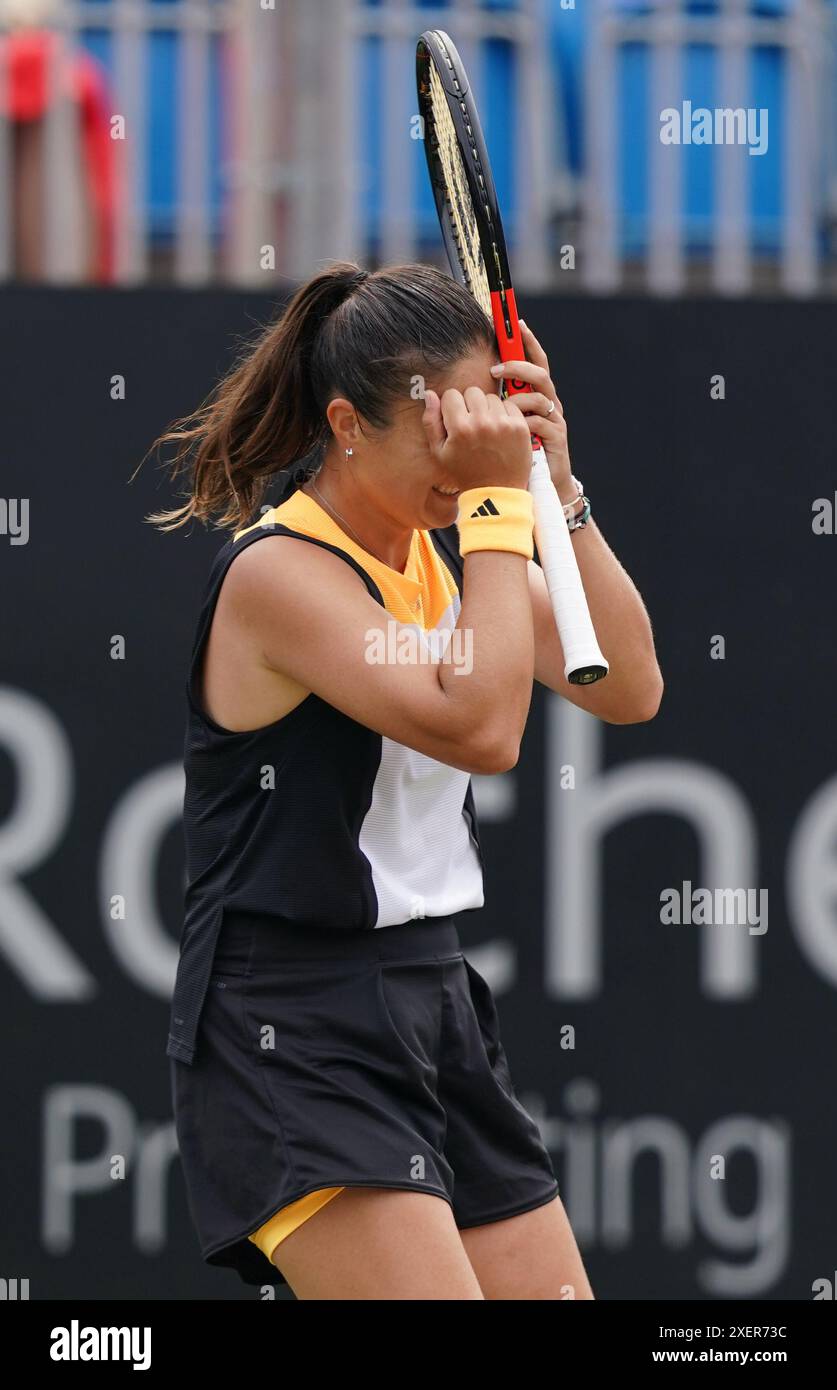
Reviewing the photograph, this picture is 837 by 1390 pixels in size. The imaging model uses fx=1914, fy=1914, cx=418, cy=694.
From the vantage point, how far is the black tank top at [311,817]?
219 cm

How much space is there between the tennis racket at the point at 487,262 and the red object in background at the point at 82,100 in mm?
1401

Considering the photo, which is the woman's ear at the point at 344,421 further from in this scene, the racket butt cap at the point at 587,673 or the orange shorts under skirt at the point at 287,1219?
the orange shorts under skirt at the point at 287,1219

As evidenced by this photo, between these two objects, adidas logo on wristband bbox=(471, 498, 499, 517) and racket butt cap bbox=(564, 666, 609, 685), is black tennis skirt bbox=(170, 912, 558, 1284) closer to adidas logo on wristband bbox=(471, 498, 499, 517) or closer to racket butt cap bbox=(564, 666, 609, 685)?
racket butt cap bbox=(564, 666, 609, 685)

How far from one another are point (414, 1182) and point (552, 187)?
244 centimetres

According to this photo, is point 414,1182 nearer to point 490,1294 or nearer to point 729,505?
point 490,1294

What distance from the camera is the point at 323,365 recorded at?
93.0 inches

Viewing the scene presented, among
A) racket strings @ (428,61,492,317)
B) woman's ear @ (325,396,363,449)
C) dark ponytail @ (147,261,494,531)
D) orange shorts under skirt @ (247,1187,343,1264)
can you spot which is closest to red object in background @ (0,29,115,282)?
racket strings @ (428,61,492,317)

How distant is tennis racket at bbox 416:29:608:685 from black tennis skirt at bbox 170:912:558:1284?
0.40 m

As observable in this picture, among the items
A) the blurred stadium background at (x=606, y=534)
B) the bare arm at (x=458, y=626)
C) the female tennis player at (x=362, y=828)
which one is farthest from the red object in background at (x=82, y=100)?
the bare arm at (x=458, y=626)

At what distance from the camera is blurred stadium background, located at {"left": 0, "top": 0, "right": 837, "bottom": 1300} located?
3.83 m

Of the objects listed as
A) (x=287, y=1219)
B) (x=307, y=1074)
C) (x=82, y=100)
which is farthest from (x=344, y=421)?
(x=82, y=100)

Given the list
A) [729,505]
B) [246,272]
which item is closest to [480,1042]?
[729,505]

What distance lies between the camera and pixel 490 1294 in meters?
2.36

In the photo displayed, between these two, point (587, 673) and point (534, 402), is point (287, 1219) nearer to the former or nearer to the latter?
point (587, 673)
